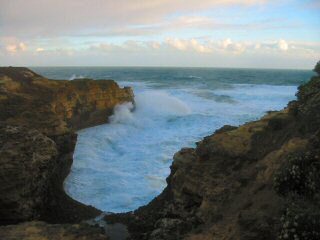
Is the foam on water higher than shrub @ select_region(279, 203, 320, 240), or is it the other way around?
shrub @ select_region(279, 203, 320, 240)

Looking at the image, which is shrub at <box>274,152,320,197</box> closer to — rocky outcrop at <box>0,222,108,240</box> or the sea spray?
rocky outcrop at <box>0,222,108,240</box>

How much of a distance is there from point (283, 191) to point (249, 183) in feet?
4.29

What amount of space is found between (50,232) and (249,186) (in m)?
3.92

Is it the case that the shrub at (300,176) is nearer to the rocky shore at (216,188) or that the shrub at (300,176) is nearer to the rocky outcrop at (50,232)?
the rocky shore at (216,188)

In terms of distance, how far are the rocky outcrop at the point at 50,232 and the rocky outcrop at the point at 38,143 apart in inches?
96.4

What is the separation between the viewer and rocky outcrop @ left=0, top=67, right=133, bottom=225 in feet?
36.4

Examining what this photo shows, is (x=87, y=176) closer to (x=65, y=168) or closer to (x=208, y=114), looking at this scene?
(x=65, y=168)

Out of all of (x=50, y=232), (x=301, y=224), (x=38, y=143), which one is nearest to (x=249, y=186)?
(x=301, y=224)

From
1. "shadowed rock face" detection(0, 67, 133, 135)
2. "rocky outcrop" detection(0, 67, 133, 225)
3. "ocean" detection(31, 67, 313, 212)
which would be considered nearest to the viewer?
"rocky outcrop" detection(0, 67, 133, 225)

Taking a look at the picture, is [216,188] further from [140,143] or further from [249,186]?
[140,143]

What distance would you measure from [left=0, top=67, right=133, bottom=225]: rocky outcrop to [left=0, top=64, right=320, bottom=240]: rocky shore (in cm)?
3

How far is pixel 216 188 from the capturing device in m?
9.07

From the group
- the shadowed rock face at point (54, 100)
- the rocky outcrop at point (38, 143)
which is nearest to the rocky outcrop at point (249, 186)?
the rocky outcrop at point (38, 143)

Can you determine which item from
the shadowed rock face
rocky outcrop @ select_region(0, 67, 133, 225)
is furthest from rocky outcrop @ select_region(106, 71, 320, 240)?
the shadowed rock face
